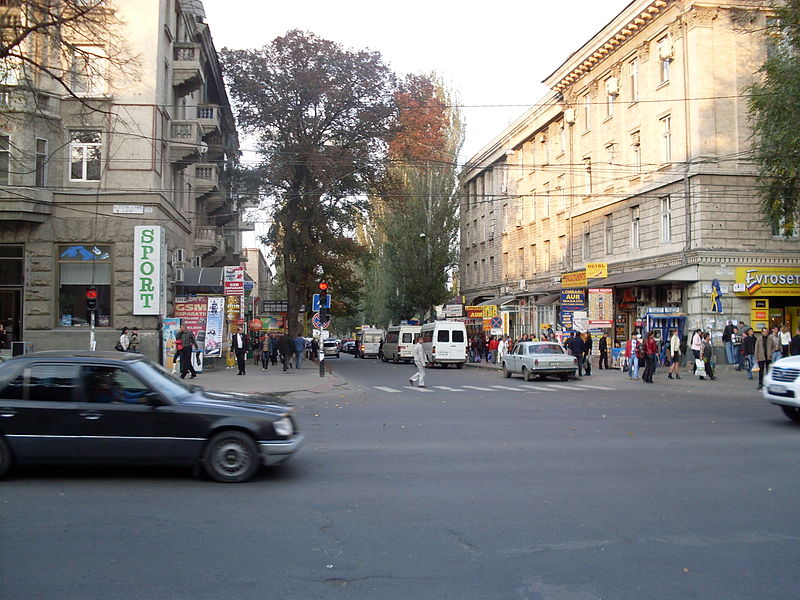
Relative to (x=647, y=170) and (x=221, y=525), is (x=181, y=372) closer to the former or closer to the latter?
(x=221, y=525)

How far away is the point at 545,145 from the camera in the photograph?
4834 centimetres

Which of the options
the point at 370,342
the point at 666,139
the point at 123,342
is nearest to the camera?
the point at 123,342

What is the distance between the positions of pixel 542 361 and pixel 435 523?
21.2 m

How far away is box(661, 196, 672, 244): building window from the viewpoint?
3300cm

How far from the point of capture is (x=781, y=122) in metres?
23.0

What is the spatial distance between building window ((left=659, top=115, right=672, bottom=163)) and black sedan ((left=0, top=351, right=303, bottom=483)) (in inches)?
1155

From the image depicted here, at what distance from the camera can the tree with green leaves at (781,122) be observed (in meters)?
22.3

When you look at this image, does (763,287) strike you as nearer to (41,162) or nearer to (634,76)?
(634,76)

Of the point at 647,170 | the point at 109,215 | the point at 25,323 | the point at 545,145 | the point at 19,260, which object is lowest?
the point at 25,323

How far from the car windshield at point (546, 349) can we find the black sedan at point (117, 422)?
20466mm

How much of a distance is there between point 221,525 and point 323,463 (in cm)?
323

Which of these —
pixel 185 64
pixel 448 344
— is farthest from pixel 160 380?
pixel 448 344

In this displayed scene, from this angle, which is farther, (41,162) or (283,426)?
(41,162)

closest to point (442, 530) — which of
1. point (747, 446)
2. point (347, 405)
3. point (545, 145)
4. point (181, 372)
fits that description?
point (747, 446)
